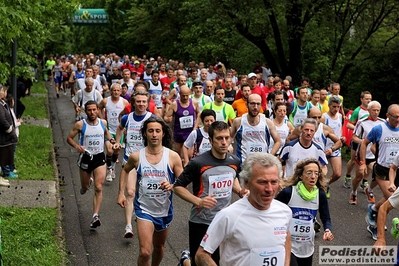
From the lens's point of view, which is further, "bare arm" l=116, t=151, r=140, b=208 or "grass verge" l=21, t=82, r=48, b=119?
"grass verge" l=21, t=82, r=48, b=119

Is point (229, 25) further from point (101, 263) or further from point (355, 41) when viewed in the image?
point (101, 263)

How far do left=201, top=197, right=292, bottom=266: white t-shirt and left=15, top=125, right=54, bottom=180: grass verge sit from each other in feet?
28.1

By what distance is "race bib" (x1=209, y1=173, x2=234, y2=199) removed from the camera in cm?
662

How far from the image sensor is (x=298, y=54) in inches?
998

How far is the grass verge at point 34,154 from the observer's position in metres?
13.1

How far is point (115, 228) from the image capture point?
10.1 m

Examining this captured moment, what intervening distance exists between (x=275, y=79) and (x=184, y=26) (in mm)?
22527

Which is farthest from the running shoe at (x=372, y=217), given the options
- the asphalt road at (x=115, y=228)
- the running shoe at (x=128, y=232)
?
the running shoe at (x=128, y=232)

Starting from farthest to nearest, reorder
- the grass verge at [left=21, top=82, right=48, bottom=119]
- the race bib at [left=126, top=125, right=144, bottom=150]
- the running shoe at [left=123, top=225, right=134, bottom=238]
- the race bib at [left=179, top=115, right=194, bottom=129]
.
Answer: the grass verge at [left=21, top=82, right=48, bottom=119] → the race bib at [left=179, top=115, right=194, bottom=129] → the race bib at [left=126, top=125, right=144, bottom=150] → the running shoe at [left=123, top=225, right=134, bottom=238]

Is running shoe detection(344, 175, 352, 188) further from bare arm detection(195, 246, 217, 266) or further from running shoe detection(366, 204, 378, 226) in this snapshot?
bare arm detection(195, 246, 217, 266)

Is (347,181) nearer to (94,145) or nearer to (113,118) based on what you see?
(113,118)

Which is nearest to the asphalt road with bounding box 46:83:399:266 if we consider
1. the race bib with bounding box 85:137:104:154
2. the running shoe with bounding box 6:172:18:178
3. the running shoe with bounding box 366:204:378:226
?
the running shoe with bounding box 366:204:378:226

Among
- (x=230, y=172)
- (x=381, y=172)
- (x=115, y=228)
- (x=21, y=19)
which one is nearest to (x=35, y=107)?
(x=115, y=228)

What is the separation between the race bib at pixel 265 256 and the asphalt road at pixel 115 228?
13.2ft
